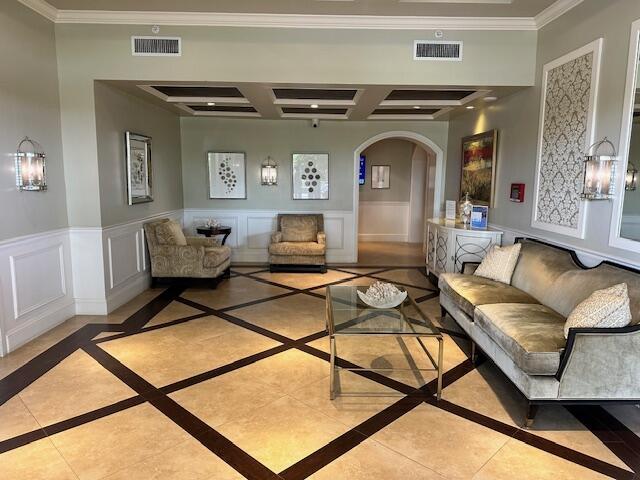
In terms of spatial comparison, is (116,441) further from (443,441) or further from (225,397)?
(443,441)

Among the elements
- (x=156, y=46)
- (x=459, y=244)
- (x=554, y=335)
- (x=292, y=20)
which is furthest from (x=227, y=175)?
(x=554, y=335)

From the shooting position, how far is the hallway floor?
754 centimetres

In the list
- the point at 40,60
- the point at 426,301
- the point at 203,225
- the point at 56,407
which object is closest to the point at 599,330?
the point at 426,301

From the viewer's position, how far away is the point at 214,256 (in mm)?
5645

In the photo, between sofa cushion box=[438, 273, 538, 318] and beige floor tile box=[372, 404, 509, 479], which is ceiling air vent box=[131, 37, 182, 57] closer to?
sofa cushion box=[438, 273, 538, 318]

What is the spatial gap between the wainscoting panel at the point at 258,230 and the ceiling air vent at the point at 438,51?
3.55 metres

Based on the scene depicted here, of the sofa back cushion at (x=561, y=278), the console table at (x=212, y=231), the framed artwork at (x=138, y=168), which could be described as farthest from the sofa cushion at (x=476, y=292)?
the console table at (x=212, y=231)

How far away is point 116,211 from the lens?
4805mm

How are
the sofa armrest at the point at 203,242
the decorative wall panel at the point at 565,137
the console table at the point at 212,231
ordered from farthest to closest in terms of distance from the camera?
the console table at the point at 212,231 < the sofa armrest at the point at 203,242 < the decorative wall panel at the point at 565,137

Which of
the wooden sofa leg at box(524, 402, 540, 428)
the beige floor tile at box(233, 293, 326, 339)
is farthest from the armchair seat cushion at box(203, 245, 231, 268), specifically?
the wooden sofa leg at box(524, 402, 540, 428)

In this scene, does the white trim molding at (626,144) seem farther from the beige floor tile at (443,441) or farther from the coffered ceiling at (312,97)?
the beige floor tile at (443,441)

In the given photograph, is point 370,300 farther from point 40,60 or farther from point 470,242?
point 40,60

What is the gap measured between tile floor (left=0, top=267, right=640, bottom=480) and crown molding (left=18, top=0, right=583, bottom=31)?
9.94ft

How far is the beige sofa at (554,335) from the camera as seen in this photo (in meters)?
2.44
